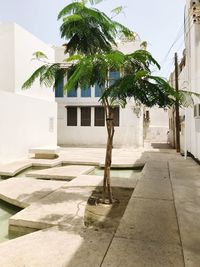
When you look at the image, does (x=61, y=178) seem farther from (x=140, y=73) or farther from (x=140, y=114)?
(x=140, y=114)

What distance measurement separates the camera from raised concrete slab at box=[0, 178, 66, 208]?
219 inches

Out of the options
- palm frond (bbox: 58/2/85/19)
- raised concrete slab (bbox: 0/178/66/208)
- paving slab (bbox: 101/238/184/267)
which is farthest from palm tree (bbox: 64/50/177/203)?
raised concrete slab (bbox: 0/178/66/208)

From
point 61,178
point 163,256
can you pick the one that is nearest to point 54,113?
point 61,178

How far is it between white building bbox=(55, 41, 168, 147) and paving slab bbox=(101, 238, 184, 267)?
1601cm

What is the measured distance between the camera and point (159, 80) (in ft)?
13.7

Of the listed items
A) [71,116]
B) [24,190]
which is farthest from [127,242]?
[71,116]

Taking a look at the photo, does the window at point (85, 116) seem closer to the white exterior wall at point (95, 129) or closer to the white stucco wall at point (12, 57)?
the white exterior wall at point (95, 129)

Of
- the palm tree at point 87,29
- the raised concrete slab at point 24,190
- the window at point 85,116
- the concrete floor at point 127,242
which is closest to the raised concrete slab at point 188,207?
the concrete floor at point 127,242

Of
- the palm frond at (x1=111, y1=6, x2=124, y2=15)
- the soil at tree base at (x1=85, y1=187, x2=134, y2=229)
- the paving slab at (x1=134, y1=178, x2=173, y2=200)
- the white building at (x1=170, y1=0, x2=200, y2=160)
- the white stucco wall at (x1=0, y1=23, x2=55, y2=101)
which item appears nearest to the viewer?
the soil at tree base at (x1=85, y1=187, x2=134, y2=229)

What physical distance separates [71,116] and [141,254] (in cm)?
1777

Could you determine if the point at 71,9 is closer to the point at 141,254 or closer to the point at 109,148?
the point at 109,148

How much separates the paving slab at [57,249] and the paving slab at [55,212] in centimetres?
34

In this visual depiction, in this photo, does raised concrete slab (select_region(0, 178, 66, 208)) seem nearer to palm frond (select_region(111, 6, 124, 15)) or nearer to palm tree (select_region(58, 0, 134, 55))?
palm tree (select_region(58, 0, 134, 55))

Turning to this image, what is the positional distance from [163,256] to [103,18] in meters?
4.36
